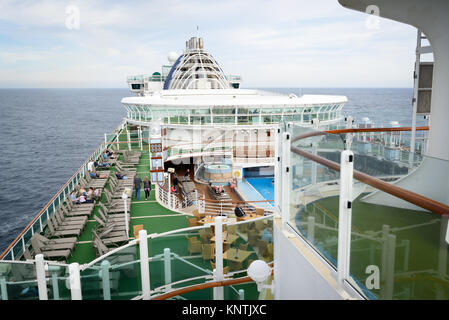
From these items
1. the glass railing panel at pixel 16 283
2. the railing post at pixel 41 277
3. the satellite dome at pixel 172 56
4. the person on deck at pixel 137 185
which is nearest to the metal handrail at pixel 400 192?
the railing post at pixel 41 277

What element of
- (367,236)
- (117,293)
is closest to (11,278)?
(117,293)

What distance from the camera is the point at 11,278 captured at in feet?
14.0

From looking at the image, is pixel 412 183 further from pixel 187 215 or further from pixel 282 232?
pixel 187 215

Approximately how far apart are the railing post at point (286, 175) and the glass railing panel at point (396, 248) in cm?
119

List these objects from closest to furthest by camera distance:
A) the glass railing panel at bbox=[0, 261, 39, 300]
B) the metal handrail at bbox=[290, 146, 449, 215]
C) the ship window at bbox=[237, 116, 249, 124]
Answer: the metal handrail at bbox=[290, 146, 449, 215]
the glass railing panel at bbox=[0, 261, 39, 300]
the ship window at bbox=[237, 116, 249, 124]

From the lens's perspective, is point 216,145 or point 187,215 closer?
point 187,215

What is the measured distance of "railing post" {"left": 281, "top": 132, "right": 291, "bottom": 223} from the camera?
335 centimetres

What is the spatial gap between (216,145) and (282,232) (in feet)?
63.9

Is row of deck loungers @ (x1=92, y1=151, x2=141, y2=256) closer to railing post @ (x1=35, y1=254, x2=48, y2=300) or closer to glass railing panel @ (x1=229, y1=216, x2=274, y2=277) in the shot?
glass railing panel @ (x1=229, y1=216, x2=274, y2=277)

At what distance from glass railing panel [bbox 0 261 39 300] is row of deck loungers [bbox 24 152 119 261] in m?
4.28

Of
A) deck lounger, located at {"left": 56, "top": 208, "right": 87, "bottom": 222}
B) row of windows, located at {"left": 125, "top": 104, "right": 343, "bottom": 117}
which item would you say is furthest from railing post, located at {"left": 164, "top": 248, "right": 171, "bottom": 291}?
row of windows, located at {"left": 125, "top": 104, "right": 343, "bottom": 117}

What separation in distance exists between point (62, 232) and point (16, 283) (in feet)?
19.2

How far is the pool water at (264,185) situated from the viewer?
2014 cm

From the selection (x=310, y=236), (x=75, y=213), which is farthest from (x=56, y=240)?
(x=310, y=236)
